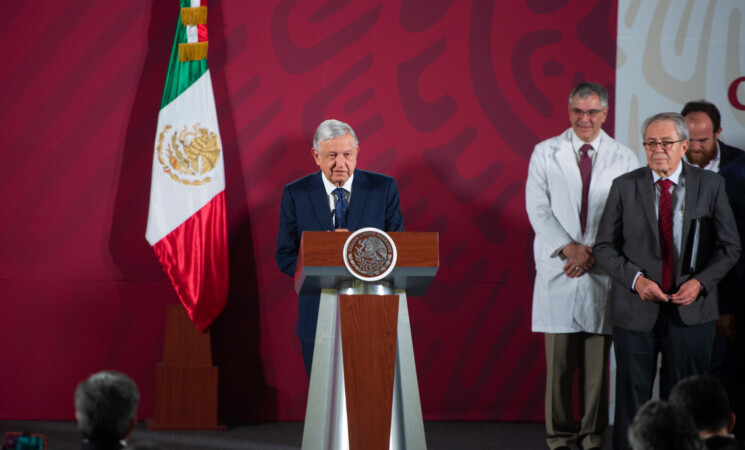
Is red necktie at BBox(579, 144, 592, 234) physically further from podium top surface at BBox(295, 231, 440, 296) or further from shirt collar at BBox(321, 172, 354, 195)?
podium top surface at BBox(295, 231, 440, 296)

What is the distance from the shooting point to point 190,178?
4953 millimetres

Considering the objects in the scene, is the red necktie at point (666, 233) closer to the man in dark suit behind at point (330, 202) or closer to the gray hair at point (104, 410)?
the man in dark suit behind at point (330, 202)

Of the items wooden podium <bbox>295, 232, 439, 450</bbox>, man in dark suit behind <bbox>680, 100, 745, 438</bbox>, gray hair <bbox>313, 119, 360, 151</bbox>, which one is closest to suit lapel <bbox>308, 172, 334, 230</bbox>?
gray hair <bbox>313, 119, 360, 151</bbox>

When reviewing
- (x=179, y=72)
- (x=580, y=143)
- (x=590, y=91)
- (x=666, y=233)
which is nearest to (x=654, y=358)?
(x=666, y=233)

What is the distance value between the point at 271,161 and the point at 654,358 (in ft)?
8.56

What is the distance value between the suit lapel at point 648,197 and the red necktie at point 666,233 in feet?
0.10

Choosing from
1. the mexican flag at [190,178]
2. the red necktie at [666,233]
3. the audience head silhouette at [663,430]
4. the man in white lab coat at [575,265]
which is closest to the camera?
the audience head silhouette at [663,430]

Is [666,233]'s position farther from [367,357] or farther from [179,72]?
[179,72]

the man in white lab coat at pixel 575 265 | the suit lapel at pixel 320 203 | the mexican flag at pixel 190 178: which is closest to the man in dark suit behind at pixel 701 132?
the man in white lab coat at pixel 575 265

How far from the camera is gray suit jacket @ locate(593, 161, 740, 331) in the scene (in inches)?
139

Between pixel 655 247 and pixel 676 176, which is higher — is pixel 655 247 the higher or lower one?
the lower one

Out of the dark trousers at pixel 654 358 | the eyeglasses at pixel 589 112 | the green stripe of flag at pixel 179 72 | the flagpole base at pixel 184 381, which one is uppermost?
the green stripe of flag at pixel 179 72

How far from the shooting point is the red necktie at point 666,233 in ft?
11.7

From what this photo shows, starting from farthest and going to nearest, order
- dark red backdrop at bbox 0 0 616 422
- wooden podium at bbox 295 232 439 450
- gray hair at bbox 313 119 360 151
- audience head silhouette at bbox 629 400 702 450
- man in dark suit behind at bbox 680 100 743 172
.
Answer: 1. dark red backdrop at bbox 0 0 616 422
2. man in dark suit behind at bbox 680 100 743 172
3. gray hair at bbox 313 119 360 151
4. wooden podium at bbox 295 232 439 450
5. audience head silhouette at bbox 629 400 702 450
